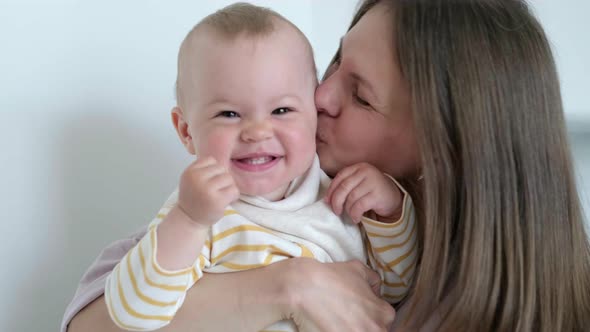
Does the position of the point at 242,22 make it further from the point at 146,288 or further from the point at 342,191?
the point at 146,288

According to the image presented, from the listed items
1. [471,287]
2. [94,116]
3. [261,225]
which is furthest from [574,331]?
[94,116]

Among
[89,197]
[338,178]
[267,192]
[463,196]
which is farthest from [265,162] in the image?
[89,197]

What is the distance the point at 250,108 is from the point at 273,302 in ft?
1.12

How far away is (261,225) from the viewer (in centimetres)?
113

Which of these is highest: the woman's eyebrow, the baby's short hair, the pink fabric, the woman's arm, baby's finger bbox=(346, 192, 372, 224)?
the baby's short hair

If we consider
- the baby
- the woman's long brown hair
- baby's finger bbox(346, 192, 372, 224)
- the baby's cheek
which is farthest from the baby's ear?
the woman's long brown hair

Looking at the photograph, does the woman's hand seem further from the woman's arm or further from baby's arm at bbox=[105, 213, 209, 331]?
baby's arm at bbox=[105, 213, 209, 331]

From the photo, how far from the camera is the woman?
3.65ft

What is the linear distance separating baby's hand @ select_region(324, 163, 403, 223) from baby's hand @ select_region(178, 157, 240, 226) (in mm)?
275

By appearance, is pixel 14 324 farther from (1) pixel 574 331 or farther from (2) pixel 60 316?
(1) pixel 574 331

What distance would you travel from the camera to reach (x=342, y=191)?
117cm

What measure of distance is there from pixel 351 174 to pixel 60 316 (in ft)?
2.62

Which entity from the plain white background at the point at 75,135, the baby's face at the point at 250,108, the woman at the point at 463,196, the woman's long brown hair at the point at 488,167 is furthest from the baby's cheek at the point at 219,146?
the plain white background at the point at 75,135

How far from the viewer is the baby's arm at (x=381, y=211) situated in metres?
1.17
